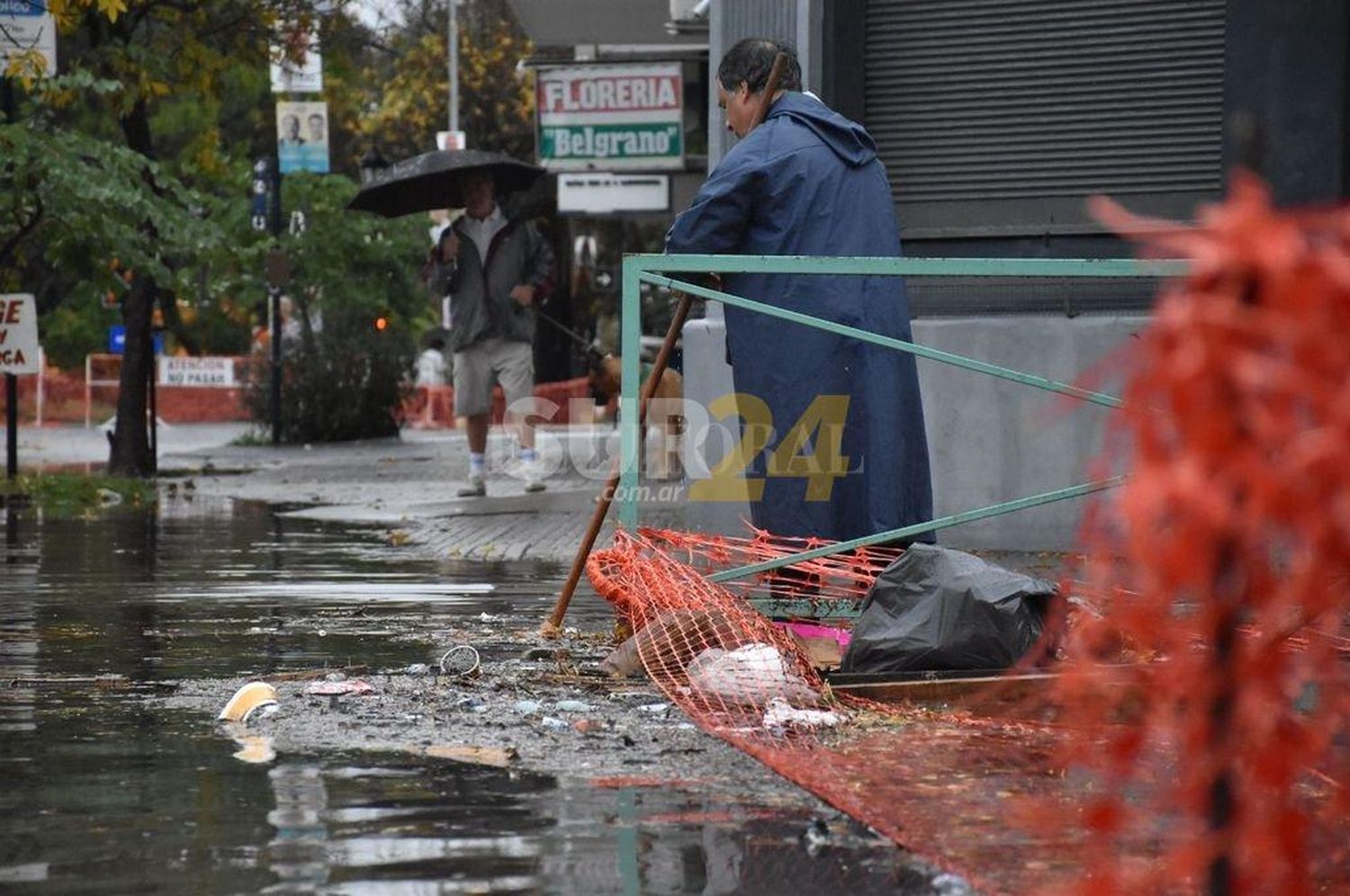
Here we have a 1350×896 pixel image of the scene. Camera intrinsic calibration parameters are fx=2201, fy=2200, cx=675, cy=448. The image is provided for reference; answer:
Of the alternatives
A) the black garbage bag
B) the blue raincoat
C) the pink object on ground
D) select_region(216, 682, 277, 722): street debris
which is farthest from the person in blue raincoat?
select_region(216, 682, 277, 722): street debris

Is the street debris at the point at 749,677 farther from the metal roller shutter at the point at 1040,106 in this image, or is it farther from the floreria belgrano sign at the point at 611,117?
the floreria belgrano sign at the point at 611,117

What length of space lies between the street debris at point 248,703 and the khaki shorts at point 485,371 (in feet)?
31.7

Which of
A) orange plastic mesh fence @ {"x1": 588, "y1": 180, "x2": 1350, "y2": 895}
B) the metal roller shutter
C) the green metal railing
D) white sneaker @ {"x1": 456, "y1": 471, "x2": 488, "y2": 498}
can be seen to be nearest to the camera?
orange plastic mesh fence @ {"x1": 588, "y1": 180, "x2": 1350, "y2": 895}

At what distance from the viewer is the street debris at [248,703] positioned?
5.71 metres

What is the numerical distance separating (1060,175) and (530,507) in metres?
4.77

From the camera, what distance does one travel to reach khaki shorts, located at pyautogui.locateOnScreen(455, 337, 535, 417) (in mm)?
15542

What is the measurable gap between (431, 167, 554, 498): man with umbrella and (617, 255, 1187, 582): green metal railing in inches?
337

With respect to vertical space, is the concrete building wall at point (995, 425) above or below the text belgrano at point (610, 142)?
below

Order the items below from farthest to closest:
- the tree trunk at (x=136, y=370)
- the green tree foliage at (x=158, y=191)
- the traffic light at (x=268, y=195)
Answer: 1. the traffic light at (x=268, y=195)
2. the tree trunk at (x=136, y=370)
3. the green tree foliage at (x=158, y=191)

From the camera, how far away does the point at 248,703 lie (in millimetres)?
5750

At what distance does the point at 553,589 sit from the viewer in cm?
965

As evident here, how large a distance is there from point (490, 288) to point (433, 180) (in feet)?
2.86

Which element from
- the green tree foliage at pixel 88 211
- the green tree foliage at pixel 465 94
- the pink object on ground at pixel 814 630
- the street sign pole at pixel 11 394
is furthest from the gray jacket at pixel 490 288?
the green tree foliage at pixel 465 94

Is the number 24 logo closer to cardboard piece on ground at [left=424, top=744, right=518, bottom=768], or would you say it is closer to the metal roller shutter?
cardboard piece on ground at [left=424, top=744, right=518, bottom=768]
